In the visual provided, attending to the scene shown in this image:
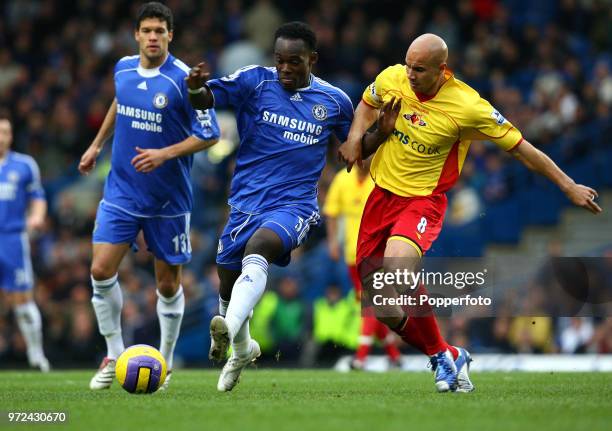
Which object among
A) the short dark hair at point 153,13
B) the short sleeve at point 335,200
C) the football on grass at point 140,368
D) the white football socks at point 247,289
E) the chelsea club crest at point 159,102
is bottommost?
the football on grass at point 140,368

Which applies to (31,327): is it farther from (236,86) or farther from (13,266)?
(236,86)

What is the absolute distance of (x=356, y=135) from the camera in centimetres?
908

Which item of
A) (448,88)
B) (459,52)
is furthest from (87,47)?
(448,88)

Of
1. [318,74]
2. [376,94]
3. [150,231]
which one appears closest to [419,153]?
[376,94]

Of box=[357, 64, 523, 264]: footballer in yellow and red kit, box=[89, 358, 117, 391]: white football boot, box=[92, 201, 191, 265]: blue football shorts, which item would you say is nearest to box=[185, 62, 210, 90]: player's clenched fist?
box=[357, 64, 523, 264]: footballer in yellow and red kit

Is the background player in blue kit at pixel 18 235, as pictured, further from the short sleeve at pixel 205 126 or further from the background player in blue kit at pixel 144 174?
the short sleeve at pixel 205 126

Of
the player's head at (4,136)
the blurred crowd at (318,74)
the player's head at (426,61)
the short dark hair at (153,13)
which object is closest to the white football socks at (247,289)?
the player's head at (426,61)

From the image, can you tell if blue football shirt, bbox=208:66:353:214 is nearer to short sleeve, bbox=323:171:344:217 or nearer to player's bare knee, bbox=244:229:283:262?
player's bare knee, bbox=244:229:283:262

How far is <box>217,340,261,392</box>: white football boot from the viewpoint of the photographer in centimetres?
905

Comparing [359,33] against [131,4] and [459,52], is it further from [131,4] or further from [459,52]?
[131,4]

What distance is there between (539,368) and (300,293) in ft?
17.4

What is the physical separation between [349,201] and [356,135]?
548cm

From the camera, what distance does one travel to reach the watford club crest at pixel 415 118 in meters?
9.01

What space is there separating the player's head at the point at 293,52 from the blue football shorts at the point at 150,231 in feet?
5.73
